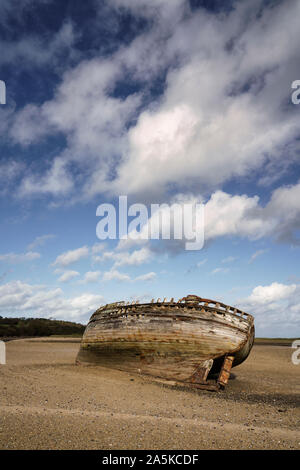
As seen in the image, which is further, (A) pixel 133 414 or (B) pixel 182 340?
(B) pixel 182 340

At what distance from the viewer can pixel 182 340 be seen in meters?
12.1

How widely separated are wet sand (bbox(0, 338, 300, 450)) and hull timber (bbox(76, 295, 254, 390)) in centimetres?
63

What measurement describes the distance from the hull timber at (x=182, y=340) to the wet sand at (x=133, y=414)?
627 millimetres

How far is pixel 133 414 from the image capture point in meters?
7.38

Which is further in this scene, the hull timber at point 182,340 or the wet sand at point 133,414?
the hull timber at point 182,340

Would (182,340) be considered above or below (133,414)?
above

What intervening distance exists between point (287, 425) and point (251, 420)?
0.82 meters

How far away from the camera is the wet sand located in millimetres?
Result: 5410

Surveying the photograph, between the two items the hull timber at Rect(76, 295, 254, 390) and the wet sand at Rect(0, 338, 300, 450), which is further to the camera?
the hull timber at Rect(76, 295, 254, 390)

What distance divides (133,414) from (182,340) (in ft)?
16.6

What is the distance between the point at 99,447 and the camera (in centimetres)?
508

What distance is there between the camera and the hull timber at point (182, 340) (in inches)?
467

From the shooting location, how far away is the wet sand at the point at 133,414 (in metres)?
5.41
